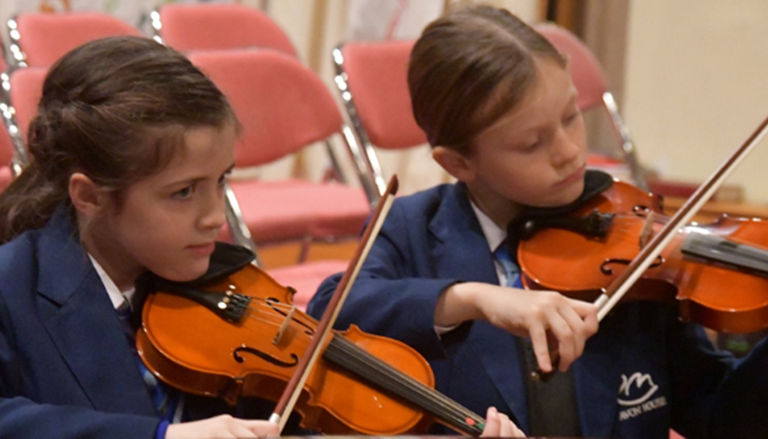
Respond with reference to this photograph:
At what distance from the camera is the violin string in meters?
0.85

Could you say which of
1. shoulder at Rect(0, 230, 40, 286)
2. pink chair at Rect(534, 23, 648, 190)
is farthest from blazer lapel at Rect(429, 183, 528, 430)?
pink chair at Rect(534, 23, 648, 190)

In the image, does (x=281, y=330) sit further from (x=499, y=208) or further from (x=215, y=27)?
(x=215, y=27)

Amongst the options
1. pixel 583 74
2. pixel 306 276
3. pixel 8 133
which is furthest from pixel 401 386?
pixel 583 74

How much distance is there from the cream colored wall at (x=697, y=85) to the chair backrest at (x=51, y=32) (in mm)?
1814

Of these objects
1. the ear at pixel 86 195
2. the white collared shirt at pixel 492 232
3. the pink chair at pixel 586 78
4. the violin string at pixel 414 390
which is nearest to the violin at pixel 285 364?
the violin string at pixel 414 390

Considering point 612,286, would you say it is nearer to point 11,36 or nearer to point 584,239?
point 584,239

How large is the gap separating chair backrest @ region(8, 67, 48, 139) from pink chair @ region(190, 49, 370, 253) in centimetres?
34

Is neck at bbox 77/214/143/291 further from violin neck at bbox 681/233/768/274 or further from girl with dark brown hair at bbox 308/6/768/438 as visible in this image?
violin neck at bbox 681/233/768/274

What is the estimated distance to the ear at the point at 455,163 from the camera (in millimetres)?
1115

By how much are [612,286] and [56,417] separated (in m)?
0.56

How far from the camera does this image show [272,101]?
2.09 m

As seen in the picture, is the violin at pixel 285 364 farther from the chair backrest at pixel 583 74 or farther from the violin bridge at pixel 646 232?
the chair backrest at pixel 583 74

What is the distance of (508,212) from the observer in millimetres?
1146

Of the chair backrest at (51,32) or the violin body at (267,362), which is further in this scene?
the chair backrest at (51,32)
